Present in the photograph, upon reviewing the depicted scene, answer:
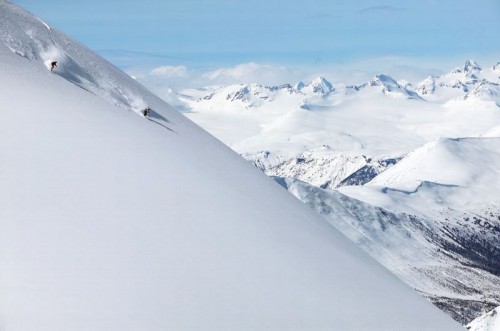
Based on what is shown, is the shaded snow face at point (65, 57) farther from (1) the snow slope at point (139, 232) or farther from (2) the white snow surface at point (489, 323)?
(2) the white snow surface at point (489, 323)

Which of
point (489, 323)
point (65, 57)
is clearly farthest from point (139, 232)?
point (489, 323)

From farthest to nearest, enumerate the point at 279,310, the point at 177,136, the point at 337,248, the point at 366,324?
1. the point at 177,136
2. the point at 337,248
3. the point at 366,324
4. the point at 279,310

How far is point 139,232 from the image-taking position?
A: 1827 cm

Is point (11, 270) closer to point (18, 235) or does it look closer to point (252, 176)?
point (18, 235)

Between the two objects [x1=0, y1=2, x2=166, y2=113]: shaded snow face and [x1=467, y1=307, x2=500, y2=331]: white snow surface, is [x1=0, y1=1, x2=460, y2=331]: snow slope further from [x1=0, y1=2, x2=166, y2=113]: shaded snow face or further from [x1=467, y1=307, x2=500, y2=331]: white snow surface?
[x1=467, y1=307, x2=500, y2=331]: white snow surface

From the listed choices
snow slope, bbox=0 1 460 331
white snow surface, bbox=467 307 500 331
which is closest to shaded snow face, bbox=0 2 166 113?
snow slope, bbox=0 1 460 331

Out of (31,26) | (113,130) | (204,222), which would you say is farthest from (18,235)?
(31,26)

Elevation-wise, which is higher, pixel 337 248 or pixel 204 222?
pixel 204 222

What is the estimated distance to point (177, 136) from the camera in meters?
27.1

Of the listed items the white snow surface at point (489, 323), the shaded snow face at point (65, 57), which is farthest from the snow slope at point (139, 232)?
the white snow surface at point (489, 323)

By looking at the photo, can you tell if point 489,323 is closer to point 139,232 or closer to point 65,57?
point 65,57

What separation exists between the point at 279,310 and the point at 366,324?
293 centimetres

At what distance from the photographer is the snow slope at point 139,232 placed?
15.4 meters

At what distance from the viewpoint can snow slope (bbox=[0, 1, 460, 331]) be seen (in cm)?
1541
